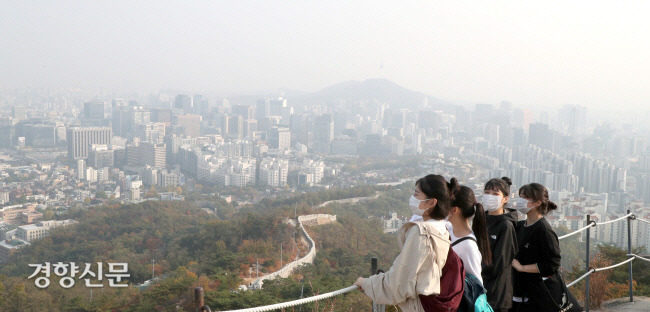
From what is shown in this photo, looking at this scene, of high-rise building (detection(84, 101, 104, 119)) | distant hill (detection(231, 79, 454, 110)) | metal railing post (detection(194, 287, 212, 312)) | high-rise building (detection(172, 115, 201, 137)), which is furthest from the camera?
distant hill (detection(231, 79, 454, 110))

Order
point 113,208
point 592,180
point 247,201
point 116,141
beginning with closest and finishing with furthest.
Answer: point 113,208, point 592,180, point 247,201, point 116,141

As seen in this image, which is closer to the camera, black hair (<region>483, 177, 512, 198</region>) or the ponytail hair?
the ponytail hair

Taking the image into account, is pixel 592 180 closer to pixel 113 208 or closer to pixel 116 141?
pixel 113 208

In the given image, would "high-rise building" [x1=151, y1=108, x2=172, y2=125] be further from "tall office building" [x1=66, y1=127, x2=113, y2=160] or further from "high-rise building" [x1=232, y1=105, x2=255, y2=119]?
"tall office building" [x1=66, y1=127, x2=113, y2=160]

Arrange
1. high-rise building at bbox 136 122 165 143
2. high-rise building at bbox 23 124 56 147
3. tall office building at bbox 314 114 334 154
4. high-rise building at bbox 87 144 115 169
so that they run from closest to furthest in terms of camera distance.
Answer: high-rise building at bbox 87 144 115 169
high-rise building at bbox 23 124 56 147
high-rise building at bbox 136 122 165 143
tall office building at bbox 314 114 334 154

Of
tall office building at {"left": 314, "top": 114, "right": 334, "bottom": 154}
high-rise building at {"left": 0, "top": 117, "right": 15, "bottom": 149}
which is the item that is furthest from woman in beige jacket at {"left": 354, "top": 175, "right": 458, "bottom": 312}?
tall office building at {"left": 314, "top": 114, "right": 334, "bottom": 154}

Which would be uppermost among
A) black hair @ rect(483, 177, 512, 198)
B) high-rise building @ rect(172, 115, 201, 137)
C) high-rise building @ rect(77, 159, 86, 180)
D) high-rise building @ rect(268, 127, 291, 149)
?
black hair @ rect(483, 177, 512, 198)

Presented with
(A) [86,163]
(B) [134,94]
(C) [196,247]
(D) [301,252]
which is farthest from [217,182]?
(B) [134,94]
